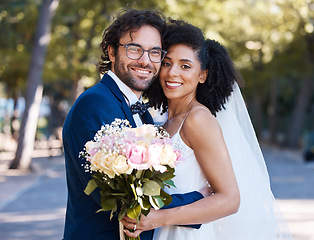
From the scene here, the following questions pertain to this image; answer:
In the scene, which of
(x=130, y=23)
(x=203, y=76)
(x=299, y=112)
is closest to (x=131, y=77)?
(x=130, y=23)

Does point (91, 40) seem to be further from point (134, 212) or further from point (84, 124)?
point (134, 212)

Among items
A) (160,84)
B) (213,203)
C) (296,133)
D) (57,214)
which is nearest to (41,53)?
(57,214)

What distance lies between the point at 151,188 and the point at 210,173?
70 centimetres

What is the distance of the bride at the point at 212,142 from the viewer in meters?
3.35

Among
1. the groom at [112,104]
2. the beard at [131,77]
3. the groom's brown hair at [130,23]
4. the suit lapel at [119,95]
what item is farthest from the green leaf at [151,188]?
the groom's brown hair at [130,23]

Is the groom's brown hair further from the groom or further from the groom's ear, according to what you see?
the groom's ear

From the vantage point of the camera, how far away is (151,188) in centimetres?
279

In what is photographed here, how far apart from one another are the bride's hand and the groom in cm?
18

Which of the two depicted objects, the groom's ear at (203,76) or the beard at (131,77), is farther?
the groom's ear at (203,76)

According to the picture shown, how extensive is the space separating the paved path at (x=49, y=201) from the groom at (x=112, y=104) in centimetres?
579

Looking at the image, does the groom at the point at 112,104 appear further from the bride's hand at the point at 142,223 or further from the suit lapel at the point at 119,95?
the bride's hand at the point at 142,223

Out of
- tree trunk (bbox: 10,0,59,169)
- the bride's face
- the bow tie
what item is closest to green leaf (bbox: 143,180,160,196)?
the bow tie

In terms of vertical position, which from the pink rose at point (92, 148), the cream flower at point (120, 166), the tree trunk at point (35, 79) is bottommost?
the cream flower at point (120, 166)

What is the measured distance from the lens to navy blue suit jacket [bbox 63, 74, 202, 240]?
309 cm
